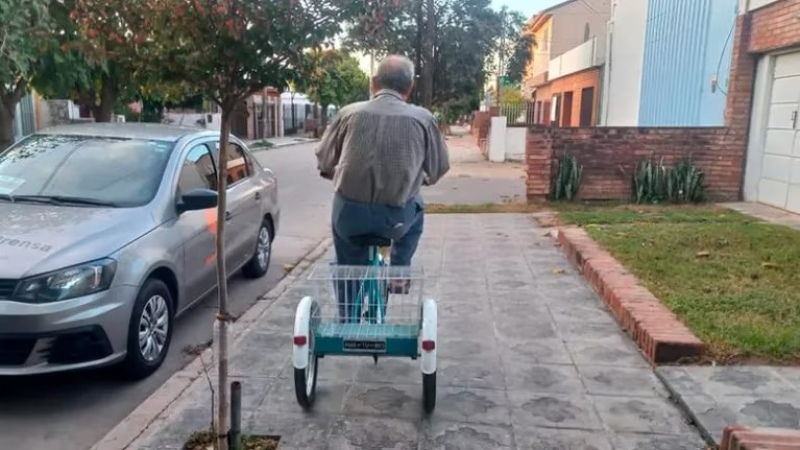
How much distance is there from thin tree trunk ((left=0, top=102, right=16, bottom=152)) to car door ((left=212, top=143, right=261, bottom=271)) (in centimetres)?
450

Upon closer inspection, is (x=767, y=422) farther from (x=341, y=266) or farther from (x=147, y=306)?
(x=147, y=306)

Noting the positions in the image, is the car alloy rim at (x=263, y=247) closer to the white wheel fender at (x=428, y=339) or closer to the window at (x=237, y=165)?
the window at (x=237, y=165)

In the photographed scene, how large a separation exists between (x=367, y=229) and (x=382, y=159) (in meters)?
0.41

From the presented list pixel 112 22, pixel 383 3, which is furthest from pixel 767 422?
pixel 112 22

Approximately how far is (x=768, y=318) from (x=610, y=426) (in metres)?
1.93

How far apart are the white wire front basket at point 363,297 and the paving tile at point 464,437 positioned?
1.73 ft

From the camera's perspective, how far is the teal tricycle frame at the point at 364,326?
3359mm

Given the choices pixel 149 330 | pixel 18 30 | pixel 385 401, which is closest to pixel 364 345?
pixel 385 401

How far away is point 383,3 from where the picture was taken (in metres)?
2.75

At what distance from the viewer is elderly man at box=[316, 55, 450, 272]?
3.54 meters

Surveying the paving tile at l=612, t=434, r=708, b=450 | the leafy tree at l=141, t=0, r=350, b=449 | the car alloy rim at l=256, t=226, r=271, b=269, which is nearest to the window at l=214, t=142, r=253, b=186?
the car alloy rim at l=256, t=226, r=271, b=269

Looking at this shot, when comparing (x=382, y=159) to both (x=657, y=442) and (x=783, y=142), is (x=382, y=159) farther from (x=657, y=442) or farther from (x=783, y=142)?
(x=783, y=142)

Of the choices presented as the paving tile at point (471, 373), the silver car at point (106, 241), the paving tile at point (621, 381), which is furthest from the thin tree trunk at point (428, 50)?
the paving tile at point (621, 381)

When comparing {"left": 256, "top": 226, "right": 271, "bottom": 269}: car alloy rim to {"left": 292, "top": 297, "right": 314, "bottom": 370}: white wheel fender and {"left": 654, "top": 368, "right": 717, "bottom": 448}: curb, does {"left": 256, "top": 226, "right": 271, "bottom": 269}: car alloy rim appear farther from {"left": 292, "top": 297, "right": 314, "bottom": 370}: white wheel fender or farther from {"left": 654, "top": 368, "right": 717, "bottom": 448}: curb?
{"left": 654, "top": 368, "right": 717, "bottom": 448}: curb
